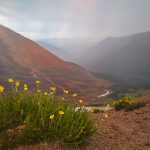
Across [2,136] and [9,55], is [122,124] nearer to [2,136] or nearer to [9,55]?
[2,136]

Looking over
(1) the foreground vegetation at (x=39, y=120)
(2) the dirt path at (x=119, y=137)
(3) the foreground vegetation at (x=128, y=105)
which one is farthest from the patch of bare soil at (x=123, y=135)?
(3) the foreground vegetation at (x=128, y=105)

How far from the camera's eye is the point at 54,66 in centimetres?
16825

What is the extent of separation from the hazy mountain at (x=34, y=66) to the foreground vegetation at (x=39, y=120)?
114 metres

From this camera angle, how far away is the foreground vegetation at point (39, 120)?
21.0ft

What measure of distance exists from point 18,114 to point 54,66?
16146 cm

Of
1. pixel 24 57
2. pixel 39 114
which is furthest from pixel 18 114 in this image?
pixel 24 57

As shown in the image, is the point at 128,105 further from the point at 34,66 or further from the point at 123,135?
the point at 34,66

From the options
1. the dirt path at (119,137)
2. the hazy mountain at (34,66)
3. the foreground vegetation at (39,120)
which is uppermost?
the hazy mountain at (34,66)

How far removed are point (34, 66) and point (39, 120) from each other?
151900 mm

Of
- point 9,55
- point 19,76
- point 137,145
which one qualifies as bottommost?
point 137,145

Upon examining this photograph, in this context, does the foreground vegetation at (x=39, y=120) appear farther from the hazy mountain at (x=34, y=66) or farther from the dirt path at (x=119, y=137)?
the hazy mountain at (x=34, y=66)

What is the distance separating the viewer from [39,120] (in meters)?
6.64

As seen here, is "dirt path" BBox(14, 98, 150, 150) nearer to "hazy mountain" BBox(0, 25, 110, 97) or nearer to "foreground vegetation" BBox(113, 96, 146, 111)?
"foreground vegetation" BBox(113, 96, 146, 111)

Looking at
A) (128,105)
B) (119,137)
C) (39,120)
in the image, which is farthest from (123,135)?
(128,105)
